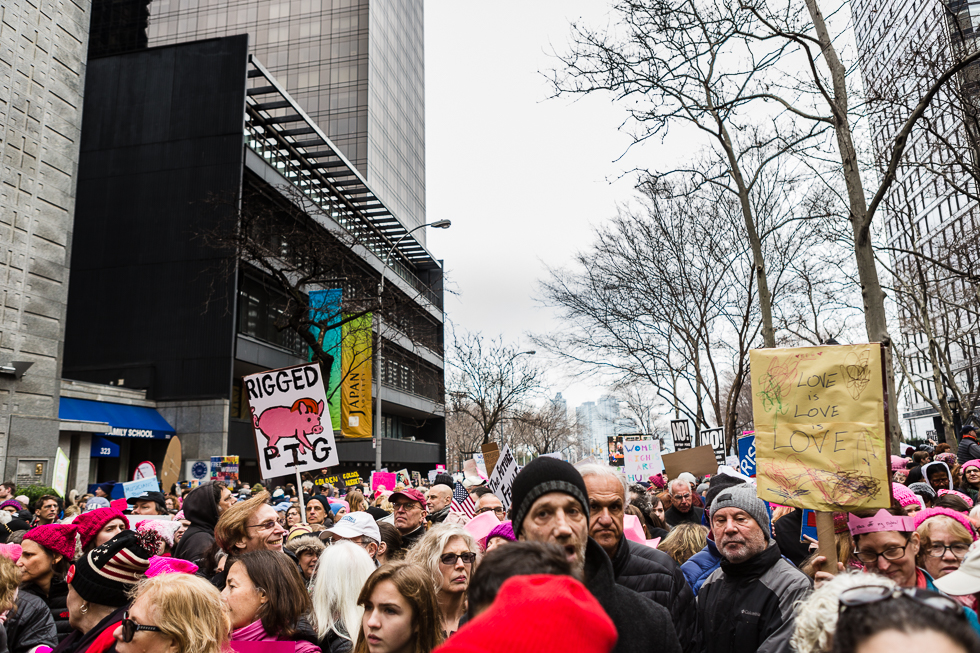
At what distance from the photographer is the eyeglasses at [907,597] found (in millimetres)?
1387

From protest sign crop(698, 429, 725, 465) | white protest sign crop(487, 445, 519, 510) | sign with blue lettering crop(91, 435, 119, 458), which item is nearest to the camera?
white protest sign crop(487, 445, 519, 510)

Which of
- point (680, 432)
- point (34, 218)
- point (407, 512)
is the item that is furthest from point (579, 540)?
point (680, 432)

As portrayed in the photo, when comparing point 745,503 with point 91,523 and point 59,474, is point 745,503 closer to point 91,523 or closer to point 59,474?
point 91,523

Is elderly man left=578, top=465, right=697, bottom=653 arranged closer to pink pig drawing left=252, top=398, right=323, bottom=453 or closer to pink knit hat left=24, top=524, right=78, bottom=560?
pink knit hat left=24, top=524, right=78, bottom=560

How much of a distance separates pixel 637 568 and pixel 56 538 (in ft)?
13.6

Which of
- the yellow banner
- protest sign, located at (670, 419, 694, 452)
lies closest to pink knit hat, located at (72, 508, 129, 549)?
protest sign, located at (670, 419, 694, 452)

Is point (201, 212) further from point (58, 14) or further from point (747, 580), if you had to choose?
point (747, 580)

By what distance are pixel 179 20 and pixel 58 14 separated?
51.6 metres

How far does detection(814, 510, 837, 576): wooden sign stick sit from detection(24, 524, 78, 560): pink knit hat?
16.3 feet

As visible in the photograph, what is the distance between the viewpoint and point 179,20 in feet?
209

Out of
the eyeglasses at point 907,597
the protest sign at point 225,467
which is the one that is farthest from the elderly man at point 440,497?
the protest sign at point 225,467

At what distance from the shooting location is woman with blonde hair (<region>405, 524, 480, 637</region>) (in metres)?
3.98

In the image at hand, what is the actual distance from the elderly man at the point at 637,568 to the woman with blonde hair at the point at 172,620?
180 centimetres

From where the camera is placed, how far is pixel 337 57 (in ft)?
201
